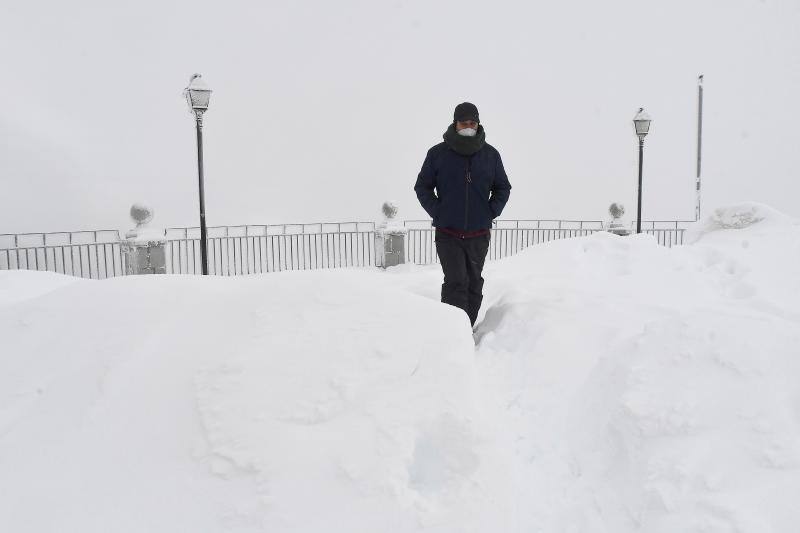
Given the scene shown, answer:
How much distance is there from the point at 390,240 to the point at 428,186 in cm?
858

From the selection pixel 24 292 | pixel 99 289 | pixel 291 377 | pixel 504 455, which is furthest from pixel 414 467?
pixel 24 292

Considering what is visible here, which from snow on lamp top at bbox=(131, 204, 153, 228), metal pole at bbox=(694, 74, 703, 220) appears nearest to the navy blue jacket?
snow on lamp top at bbox=(131, 204, 153, 228)

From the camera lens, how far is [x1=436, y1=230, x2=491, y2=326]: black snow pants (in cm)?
469

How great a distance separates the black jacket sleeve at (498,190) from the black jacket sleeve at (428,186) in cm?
48

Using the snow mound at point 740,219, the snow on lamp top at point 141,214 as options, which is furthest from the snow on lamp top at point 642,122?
the snow on lamp top at point 141,214

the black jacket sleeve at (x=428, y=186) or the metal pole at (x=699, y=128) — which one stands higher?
the metal pole at (x=699, y=128)

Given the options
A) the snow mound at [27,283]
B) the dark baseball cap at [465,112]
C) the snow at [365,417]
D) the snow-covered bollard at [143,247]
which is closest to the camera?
the snow at [365,417]

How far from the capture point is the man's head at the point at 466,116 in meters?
4.41

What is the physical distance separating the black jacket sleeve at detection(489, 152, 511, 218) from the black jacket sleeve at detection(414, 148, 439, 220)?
0.48 metres

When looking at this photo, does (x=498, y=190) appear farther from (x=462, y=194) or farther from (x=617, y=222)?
(x=617, y=222)

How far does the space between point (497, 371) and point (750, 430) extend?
5.33 feet

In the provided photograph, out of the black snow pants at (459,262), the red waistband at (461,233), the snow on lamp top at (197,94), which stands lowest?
the black snow pants at (459,262)

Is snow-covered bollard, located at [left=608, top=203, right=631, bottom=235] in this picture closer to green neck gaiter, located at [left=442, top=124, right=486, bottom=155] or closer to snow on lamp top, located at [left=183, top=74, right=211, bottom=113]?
snow on lamp top, located at [left=183, top=74, right=211, bottom=113]

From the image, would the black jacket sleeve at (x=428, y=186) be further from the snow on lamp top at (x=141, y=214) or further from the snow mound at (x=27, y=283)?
Result: the snow on lamp top at (x=141, y=214)
